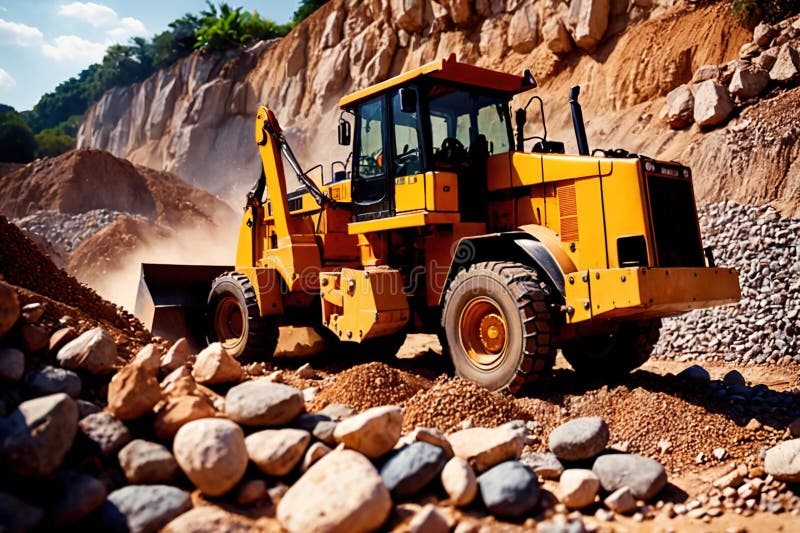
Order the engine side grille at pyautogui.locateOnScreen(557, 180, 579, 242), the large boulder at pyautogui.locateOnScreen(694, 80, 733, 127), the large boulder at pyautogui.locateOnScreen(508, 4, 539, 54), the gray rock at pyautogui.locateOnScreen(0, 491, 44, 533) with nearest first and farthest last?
the gray rock at pyautogui.locateOnScreen(0, 491, 44, 533)
the engine side grille at pyautogui.locateOnScreen(557, 180, 579, 242)
the large boulder at pyautogui.locateOnScreen(694, 80, 733, 127)
the large boulder at pyautogui.locateOnScreen(508, 4, 539, 54)

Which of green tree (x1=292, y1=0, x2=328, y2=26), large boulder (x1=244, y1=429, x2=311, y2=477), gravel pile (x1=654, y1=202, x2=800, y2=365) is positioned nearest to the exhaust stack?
large boulder (x1=244, y1=429, x2=311, y2=477)

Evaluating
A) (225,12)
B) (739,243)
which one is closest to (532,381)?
(739,243)

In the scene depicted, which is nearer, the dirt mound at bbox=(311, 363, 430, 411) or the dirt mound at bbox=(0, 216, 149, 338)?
the dirt mound at bbox=(311, 363, 430, 411)

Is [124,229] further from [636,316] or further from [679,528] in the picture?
[679,528]

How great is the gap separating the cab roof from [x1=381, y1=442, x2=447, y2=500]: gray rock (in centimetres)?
385

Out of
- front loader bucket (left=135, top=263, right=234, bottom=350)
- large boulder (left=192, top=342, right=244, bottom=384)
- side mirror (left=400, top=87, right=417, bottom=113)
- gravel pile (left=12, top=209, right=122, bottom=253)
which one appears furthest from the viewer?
gravel pile (left=12, top=209, right=122, bottom=253)

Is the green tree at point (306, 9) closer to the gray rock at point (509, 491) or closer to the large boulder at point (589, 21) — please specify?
the large boulder at point (589, 21)

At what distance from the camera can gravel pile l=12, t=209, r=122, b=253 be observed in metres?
19.0

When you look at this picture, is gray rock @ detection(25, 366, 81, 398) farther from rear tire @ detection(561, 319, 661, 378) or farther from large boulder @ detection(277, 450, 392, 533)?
rear tire @ detection(561, 319, 661, 378)

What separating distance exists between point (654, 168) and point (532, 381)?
2.09m

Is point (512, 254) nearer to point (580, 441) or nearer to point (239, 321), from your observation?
point (580, 441)

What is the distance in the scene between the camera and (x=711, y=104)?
1299cm

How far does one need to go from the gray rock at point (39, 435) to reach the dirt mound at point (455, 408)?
2.27 meters

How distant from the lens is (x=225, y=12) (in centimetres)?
3725
